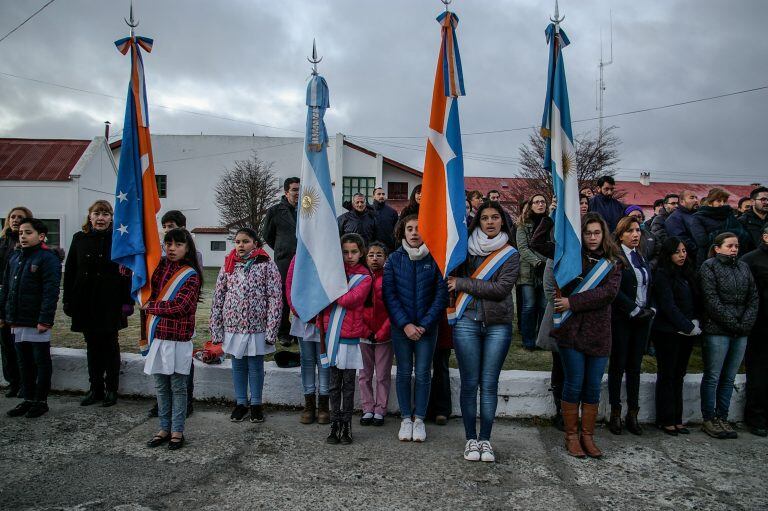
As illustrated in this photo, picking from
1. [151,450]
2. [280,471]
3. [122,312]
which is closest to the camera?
[280,471]

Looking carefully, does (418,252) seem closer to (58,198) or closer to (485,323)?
(485,323)

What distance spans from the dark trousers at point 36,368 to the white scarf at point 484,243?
170 inches

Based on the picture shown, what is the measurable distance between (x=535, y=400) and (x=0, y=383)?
5856mm

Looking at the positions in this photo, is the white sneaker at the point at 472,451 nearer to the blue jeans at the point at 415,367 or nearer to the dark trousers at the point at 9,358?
the blue jeans at the point at 415,367

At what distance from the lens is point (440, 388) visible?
200 inches

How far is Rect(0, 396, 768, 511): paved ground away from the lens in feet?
11.5

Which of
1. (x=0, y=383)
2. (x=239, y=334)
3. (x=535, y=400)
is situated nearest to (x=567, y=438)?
(x=535, y=400)

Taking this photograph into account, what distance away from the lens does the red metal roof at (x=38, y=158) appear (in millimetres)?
26656

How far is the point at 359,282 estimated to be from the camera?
15.9 feet

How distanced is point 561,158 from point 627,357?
195 cm

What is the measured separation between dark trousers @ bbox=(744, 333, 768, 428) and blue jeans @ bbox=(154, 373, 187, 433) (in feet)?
17.3

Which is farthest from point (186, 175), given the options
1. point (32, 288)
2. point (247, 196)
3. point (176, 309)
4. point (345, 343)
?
point (345, 343)

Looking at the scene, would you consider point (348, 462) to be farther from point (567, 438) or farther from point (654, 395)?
point (654, 395)

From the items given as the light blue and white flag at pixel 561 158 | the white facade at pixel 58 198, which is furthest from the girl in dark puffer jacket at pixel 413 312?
the white facade at pixel 58 198
